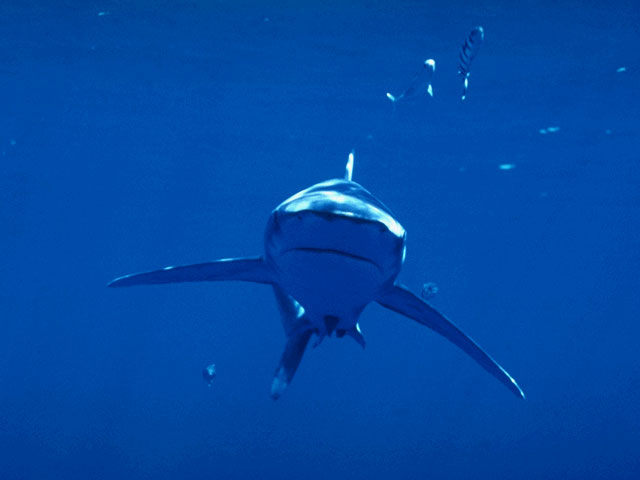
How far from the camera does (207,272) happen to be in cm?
559

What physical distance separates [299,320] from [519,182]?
30.8 metres

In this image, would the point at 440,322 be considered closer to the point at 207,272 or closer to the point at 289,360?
the point at 289,360

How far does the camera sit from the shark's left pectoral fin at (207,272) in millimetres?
5371

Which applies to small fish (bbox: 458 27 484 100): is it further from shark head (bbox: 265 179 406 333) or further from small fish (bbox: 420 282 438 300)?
small fish (bbox: 420 282 438 300)

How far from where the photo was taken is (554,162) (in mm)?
28812

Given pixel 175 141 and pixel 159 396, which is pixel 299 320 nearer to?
pixel 175 141

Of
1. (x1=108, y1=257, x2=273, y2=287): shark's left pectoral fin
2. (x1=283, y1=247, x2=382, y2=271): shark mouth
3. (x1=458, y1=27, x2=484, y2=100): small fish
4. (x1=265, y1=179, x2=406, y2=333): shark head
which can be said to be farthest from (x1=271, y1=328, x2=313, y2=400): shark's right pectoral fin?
(x1=458, y1=27, x2=484, y2=100): small fish

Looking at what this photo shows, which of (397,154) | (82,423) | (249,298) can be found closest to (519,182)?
(397,154)

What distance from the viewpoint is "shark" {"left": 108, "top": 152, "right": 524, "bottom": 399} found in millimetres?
3658

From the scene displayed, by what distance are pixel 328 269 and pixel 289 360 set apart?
79.9 inches

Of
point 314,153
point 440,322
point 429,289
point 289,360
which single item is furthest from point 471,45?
point 314,153

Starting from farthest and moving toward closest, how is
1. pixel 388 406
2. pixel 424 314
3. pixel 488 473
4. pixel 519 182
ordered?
pixel 388 406 → pixel 519 182 → pixel 488 473 → pixel 424 314

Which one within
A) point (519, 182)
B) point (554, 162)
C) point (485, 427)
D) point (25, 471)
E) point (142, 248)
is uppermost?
point (554, 162)

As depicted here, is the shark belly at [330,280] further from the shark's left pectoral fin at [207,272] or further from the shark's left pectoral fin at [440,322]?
the shark's left pectoral fin at [207,272]
